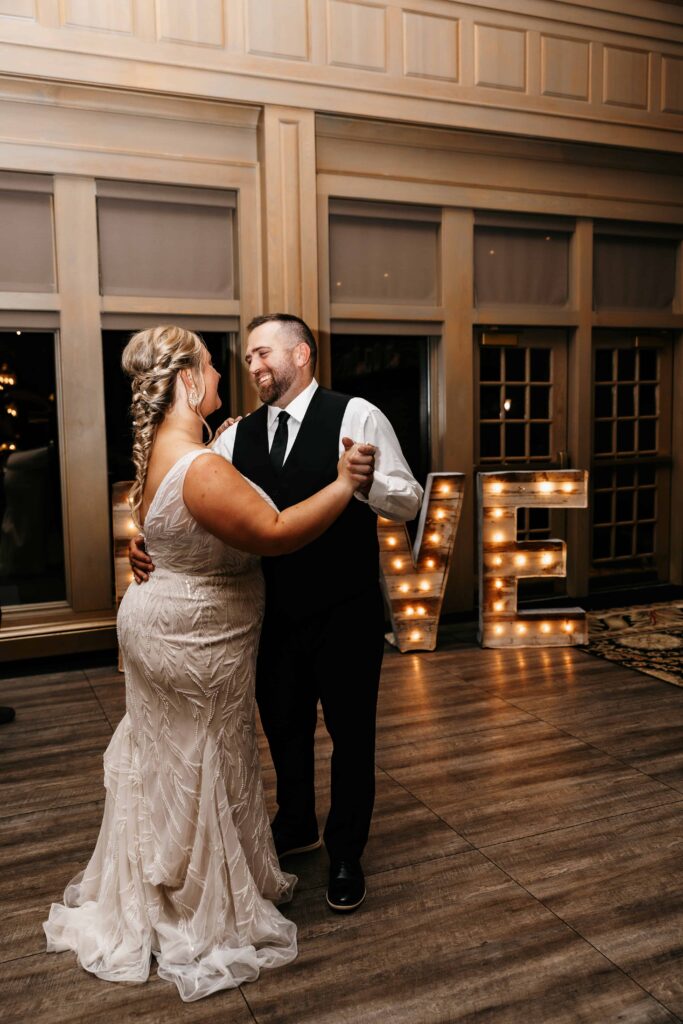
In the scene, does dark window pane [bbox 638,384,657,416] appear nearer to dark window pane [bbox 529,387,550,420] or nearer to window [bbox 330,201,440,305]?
dark window pane [bbox 529,387,550,420]

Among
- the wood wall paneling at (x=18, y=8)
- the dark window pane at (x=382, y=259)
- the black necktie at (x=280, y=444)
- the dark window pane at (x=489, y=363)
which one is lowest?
the black necktie at (x=280, y=444)

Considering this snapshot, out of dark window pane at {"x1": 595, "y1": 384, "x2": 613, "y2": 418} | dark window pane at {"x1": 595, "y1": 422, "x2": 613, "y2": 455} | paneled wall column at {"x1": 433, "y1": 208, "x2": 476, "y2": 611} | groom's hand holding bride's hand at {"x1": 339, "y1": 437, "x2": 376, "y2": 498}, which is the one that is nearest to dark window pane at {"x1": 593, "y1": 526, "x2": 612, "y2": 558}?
dark window pane at {"x1": 595, "y1": 422, "x2": 613, "y2": 455}

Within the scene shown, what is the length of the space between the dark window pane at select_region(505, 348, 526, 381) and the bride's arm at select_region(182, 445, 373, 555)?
448 centimetres

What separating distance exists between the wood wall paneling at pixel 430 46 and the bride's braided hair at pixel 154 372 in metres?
4.20

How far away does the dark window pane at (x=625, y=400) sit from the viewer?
22.6 ft

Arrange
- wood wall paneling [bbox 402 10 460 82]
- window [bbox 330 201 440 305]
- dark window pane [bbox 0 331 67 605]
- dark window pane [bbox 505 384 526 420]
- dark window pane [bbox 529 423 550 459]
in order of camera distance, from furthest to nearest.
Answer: dark window pane [bbox 529 423 550 459] → dark window pane [bbox 505 384 526 420] → window [bbox 330 201 440 305] → wood wall paneling [bbox 402 10 460 82] → dark window pane [bbox 0 331 67 605]

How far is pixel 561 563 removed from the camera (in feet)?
17.8

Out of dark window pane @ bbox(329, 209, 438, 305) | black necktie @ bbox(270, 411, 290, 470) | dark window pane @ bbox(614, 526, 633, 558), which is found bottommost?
dark window pane @ bbox(614, 526, 633, 558)

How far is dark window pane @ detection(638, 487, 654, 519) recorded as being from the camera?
706 centimetres

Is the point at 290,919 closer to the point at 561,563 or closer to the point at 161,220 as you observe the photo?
the point at 561,563

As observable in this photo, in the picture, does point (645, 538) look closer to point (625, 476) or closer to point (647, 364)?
point (625, 476)

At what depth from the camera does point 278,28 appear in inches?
208

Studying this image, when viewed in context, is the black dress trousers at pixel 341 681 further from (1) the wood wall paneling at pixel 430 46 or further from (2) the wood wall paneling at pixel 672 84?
(2) the wood wall paneling at pixel 672 84

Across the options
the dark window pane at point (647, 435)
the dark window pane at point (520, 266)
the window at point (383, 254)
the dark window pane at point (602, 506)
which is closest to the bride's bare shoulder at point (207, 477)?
the window at point (383, 254)
